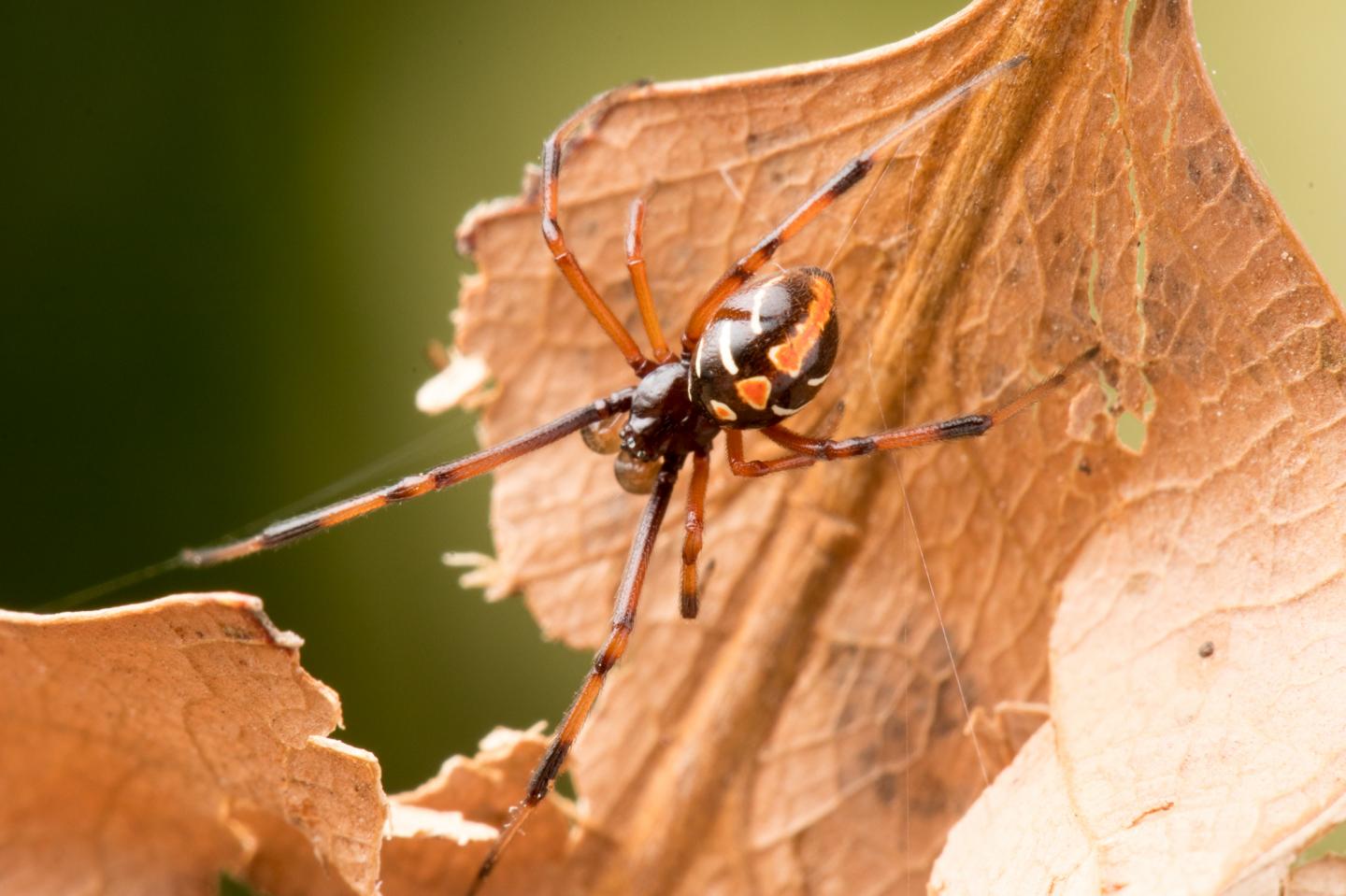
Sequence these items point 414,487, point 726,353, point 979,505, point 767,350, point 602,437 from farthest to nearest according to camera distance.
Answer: point 414,487 → point 602,437 → point 726,353 → point 767,350 → point 979,505

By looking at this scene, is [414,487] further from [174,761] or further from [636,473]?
[174,761]

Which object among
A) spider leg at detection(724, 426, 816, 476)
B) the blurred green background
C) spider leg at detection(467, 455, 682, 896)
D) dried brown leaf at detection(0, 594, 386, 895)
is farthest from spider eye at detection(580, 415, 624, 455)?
dried brown leaf at detection(0, 594, 386, 895)

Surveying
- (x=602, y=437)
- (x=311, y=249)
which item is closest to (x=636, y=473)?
(x=602, y=437)

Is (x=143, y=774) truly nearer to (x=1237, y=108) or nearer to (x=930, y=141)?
(x=930, y=141)

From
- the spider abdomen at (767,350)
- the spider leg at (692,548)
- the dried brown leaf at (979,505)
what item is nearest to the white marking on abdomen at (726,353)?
the spider abdomen at (767,350)

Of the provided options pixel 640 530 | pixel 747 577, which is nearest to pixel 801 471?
pixel 747 577

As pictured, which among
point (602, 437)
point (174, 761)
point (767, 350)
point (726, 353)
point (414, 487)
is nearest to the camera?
point (174, 761)

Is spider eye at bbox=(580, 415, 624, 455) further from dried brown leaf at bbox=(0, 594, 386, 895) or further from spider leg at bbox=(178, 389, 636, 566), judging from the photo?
dried brown leaf at bbox=(0, 594, 386, 895)
